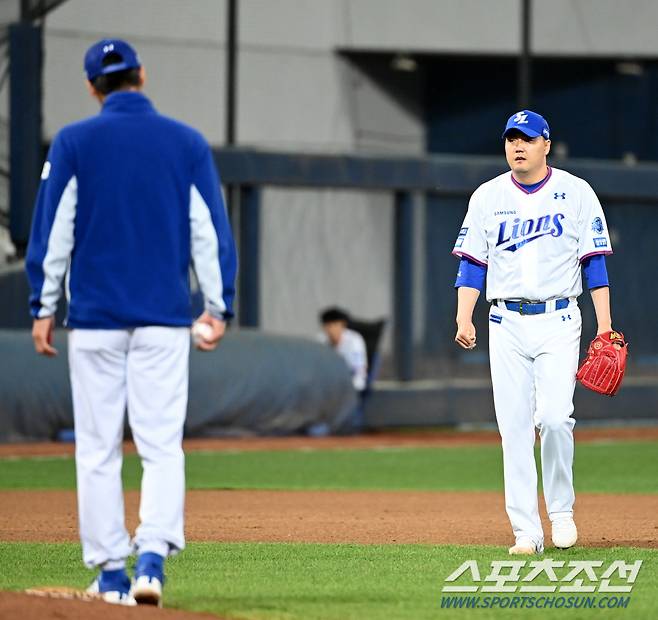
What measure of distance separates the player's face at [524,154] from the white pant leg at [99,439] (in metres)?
2.39

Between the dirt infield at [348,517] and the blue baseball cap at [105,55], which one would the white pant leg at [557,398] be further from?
the blue baseball cap at [105,55]

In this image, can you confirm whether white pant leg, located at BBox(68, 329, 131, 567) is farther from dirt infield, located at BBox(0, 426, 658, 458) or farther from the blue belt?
dirt infield, located at BBox(0, 426, 658, 458)

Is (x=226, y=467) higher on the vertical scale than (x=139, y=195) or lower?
lower

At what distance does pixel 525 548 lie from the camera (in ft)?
21.7

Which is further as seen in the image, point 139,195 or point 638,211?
point 638,211

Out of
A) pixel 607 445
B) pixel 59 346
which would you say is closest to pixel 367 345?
pixel 607 445

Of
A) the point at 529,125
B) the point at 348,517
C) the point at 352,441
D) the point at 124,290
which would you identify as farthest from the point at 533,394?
the point at 352,441

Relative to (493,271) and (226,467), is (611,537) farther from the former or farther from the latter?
(226,467)

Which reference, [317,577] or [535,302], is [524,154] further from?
[317,577]

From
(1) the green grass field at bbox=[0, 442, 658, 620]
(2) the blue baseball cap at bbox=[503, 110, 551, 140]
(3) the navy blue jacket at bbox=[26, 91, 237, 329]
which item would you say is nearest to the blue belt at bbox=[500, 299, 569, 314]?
(2) the blue baseball cap at bbox=[503, 110, 551, 140]

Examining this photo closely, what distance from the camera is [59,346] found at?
1538 cm

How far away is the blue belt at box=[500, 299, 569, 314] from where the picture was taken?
22.2ft

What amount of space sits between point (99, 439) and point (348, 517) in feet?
12.8

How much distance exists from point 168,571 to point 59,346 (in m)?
9.39
